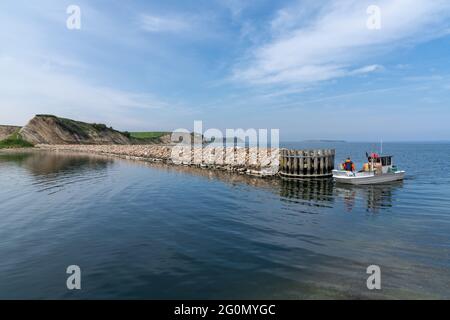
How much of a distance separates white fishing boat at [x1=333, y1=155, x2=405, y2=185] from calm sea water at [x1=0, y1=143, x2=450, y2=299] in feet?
21.2

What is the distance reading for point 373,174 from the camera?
35.8 metres

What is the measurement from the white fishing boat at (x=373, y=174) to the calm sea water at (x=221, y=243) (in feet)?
21.2

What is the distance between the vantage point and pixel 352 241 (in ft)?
51.3

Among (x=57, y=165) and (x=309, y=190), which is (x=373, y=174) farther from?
(x=57, y=165)

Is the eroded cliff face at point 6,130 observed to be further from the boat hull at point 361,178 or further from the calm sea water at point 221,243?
the boat hull at point 361,178

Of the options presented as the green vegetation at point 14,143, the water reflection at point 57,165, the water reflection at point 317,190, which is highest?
the green vegetation at point 14,143

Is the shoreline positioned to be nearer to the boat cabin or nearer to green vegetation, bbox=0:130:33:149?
the boat cabin

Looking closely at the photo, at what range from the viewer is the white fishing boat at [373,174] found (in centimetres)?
3491

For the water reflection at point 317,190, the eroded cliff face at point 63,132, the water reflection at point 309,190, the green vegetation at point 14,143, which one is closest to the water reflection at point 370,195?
the water reflection at point 317,190

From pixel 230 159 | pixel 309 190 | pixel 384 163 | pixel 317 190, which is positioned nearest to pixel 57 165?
pixel 230 159

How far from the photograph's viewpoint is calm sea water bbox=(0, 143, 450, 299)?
10.8 m

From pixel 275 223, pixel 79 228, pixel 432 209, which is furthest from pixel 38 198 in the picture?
pixel 432 209
